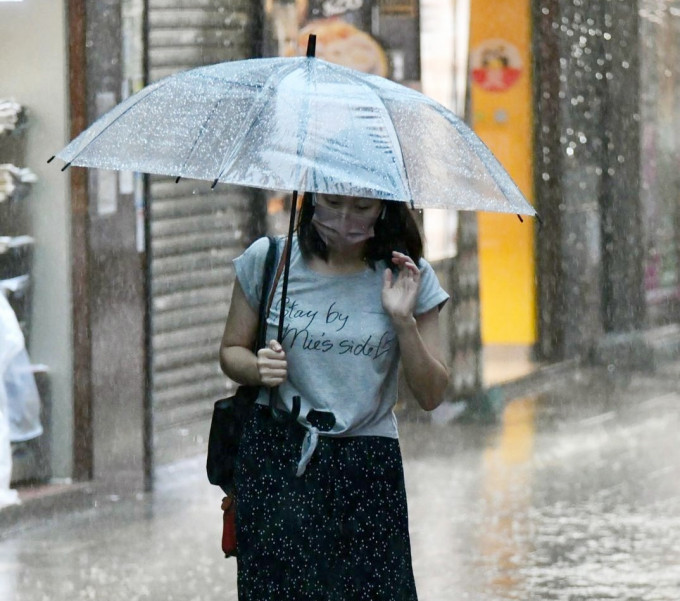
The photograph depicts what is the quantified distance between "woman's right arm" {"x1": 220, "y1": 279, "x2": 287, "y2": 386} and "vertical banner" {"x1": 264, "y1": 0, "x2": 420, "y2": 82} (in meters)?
6.24

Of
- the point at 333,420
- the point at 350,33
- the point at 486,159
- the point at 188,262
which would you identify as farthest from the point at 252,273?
the point at 350,33

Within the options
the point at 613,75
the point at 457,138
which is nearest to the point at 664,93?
the point at 613,75

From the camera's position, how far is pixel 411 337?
3756 millimetres

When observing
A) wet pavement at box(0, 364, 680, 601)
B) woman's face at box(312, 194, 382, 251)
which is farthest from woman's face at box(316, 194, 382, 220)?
wet pavement at box(0, 364, 680, 601)

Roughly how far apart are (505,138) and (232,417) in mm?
10221

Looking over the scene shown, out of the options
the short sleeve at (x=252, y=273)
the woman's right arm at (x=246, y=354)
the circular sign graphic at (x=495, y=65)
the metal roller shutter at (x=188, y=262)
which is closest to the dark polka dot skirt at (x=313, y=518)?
the woman's right arm at (x=246, y=354)

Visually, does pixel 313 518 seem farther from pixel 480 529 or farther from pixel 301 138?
pixel 480 529

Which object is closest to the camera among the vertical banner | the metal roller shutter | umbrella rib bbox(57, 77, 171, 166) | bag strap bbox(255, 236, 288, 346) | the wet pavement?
bag strap bbox(255, 236, 288, 346)

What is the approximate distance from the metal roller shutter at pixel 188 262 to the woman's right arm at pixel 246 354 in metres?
5.07

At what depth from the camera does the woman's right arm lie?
3.68 meters

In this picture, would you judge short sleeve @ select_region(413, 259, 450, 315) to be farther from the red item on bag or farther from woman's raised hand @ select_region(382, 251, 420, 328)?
the red item on bag

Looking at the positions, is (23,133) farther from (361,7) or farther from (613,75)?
(613,75)

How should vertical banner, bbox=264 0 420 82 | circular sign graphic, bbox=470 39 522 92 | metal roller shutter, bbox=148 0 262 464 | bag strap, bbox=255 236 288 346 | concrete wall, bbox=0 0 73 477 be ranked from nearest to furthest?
bag strap, bbox=255 236 288 346 → concrete wall, bbox=0 0 73 477 → metal roller shutter, bbox=148 0 262 464 → vertical banner, bbox=264 0 420 82 → circular sign graphic, bbox=470 39 522 92

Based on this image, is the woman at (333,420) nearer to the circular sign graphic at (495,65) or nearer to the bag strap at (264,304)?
the bag strap at (264,304)
